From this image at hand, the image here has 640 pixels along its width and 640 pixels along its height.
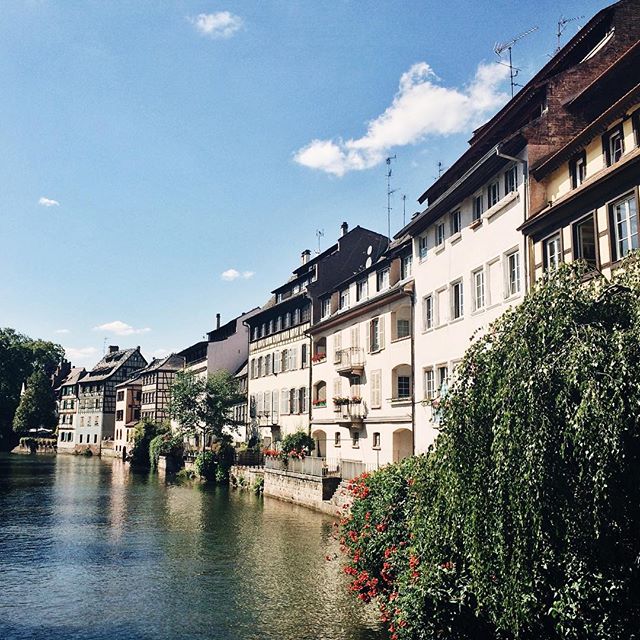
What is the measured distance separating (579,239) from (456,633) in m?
9.50

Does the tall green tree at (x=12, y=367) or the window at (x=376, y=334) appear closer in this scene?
the window at (x=376, y=334)

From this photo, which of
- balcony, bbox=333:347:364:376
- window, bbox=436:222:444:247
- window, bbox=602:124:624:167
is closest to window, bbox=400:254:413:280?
window, bbox=436:222:444:247

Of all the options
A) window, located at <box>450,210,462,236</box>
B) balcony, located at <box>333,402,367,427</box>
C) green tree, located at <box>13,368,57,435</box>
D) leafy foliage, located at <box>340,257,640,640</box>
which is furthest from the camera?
green tree, located at <box>13,368,57,435</box>

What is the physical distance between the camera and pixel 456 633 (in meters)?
9.55

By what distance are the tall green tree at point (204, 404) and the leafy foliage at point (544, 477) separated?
4212 centimetres

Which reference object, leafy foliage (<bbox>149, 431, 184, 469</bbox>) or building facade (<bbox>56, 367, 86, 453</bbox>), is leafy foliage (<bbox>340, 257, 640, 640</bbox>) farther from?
building facade (<bbox>56, 367, 86, 453</bbox>)

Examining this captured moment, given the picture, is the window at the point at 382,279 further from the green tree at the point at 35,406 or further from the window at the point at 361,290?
the green tree at the point at 35,406

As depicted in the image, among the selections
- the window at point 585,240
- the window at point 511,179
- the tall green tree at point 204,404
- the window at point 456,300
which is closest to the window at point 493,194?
the window at point 511,179

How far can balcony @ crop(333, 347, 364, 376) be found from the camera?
33.5m

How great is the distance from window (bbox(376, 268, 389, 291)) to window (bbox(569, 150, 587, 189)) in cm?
1534

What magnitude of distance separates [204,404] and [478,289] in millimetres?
33123

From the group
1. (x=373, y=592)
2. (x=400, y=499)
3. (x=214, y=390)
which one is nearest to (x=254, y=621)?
(x=373, y=592)

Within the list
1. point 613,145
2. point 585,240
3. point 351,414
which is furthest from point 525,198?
point 351,414

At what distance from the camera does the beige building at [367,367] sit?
2952cm
